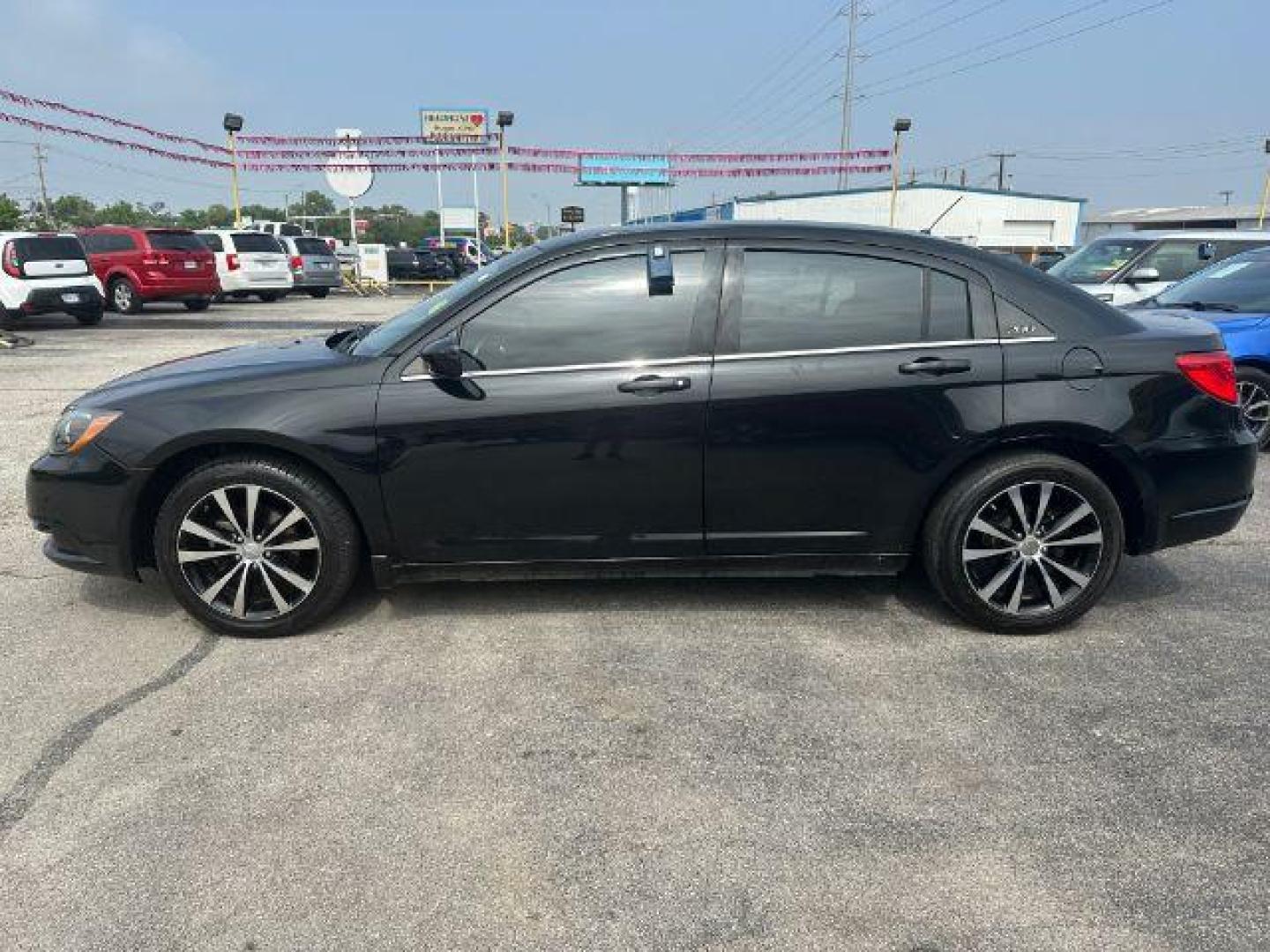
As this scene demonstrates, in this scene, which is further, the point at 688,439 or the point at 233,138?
the point at 233,138

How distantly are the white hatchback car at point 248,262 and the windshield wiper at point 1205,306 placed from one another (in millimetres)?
19711

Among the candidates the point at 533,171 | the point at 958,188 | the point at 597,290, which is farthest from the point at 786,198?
the point at 597,290

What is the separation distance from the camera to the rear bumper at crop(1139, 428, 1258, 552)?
3.73 meters

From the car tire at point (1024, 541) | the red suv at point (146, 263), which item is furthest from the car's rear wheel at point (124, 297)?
the car tire at point (1024, 541)

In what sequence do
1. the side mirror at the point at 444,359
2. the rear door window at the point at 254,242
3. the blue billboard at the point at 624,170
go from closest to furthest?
the side mirror at the point at 444,359 → the rear door window at the point at 254,242 → the blue billboard at the point at 624,170

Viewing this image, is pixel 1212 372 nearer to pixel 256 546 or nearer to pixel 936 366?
pixel 936 366

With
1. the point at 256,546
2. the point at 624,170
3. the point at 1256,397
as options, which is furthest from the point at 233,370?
the point at 624,170

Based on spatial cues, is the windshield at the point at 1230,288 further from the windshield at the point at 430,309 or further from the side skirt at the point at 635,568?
the windshield at the point at 430,309

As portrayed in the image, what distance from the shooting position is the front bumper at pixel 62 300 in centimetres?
1506

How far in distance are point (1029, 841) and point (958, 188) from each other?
60.5 meters

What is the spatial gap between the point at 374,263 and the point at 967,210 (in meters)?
42.9

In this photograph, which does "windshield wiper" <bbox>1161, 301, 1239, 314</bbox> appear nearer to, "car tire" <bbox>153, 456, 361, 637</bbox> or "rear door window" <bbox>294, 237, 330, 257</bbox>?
"car tire" <bbox>153, 456, 361, 637</bbox>

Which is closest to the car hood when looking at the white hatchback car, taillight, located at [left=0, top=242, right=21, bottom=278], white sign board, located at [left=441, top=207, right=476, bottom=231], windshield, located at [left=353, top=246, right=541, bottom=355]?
windshield, located at [left=353, top=246, right=541, bottom=355]

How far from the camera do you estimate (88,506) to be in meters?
3.68
